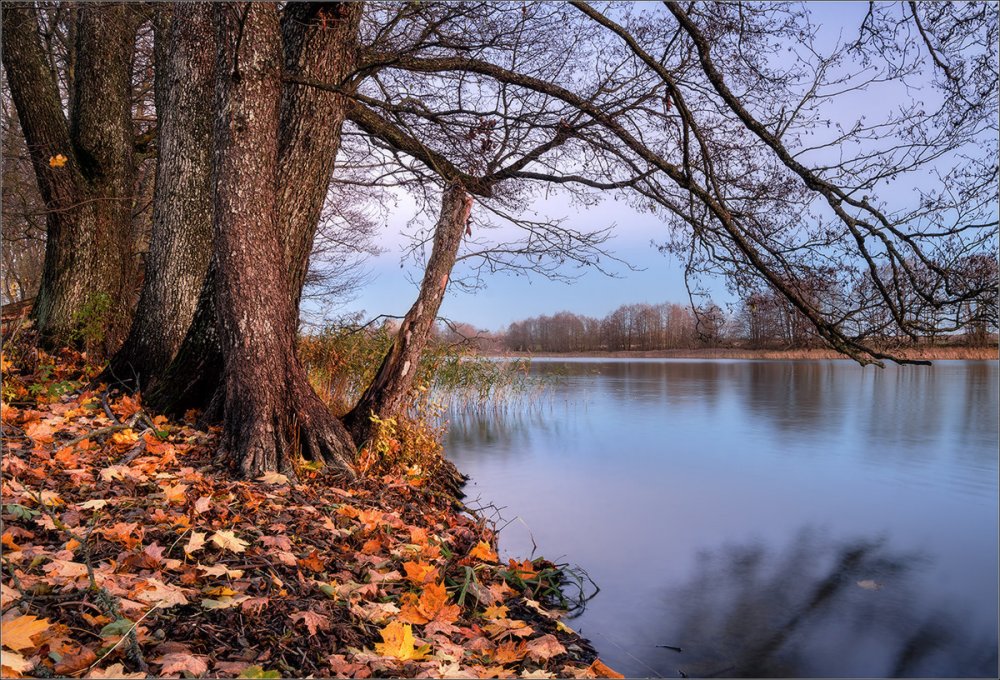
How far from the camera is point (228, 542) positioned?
3381 millimetres

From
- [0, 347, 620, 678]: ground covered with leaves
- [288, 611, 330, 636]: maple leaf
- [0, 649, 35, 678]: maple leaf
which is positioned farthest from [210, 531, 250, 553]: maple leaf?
[0, 649, 35, 678]: maple leaf

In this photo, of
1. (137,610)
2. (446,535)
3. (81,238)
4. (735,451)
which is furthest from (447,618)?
(735,451)

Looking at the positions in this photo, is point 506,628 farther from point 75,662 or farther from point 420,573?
point 75,662

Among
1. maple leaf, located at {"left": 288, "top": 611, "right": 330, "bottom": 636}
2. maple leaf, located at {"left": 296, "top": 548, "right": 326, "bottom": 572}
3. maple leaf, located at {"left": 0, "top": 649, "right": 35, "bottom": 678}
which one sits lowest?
maple leaf, located at {"left": 288, "top": 611, "right": 330, "bottom": 636}

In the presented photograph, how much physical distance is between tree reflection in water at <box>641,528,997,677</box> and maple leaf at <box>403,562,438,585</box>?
5.21 feet

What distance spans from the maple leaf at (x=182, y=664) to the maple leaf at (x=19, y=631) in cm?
44

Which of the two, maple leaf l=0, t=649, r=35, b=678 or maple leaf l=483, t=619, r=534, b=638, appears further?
maple leaf l=483, t=619, r=534, b=638

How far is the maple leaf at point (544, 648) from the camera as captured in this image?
3.25m

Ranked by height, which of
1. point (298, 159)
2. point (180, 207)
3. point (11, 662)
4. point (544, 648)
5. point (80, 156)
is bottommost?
point (544, 648)

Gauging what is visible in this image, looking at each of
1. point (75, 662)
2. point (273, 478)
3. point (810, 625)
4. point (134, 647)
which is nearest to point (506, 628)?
point (134, 647)

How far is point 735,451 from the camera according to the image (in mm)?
12156

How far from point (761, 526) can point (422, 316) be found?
4753 millimetres

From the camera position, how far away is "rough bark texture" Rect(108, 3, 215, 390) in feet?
21.5

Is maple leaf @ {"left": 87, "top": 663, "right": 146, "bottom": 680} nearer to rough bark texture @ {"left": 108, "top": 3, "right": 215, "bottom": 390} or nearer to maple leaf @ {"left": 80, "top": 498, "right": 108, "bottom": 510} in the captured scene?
maple leaf @ {"left": 80, "top": 498, "right": 108, "bottom": 510}
